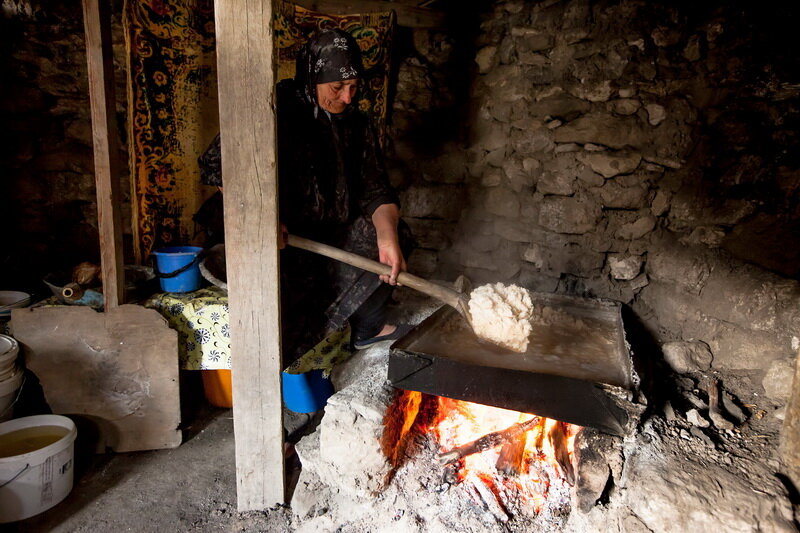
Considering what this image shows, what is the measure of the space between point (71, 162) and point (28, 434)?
5.55 feet

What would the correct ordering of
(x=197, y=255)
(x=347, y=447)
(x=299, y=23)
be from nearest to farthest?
1. (x=347, y=447)
2. (x=197, y=255)
3. (x=299, y=23)

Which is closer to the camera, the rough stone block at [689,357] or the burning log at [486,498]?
the burning log at [486,498]

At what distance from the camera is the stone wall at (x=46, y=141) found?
279 centimetres

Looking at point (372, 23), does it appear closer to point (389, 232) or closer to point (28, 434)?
point (389, 232)

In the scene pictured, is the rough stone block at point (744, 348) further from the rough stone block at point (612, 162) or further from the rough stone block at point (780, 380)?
the rough stone block at point (612, 162)

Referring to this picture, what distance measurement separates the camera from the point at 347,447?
1729 mm

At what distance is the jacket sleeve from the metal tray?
2.20 ft

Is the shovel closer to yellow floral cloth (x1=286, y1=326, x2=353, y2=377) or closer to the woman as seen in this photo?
the woman

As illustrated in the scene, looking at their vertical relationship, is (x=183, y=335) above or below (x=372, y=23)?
below

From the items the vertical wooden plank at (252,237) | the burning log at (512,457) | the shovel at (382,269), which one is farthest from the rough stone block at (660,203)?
the vertical wooden plank at (252,237)

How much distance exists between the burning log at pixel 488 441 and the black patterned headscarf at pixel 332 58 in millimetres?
1595

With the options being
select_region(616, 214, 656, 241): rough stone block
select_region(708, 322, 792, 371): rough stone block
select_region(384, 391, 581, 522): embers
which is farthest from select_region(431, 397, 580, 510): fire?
select_region(616, 214, 656, 241): rough stone block

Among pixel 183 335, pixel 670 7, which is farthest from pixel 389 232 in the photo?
pixel 670 7

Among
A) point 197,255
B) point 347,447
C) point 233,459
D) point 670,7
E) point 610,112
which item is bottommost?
point 233,459
